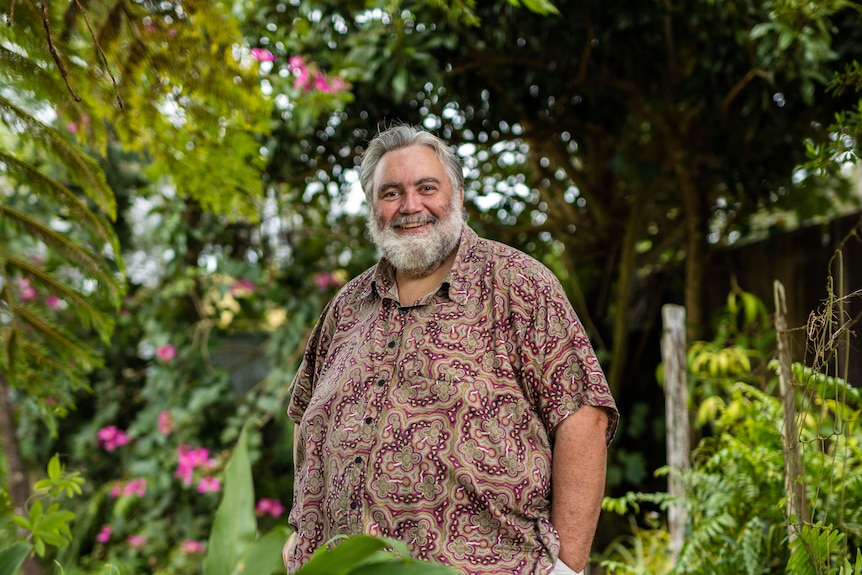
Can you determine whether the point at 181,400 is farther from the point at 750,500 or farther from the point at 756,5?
the point at 756,5

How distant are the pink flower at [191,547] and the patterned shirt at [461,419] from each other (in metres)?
3.04

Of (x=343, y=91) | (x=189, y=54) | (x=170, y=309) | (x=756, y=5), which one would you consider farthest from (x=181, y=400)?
(x=756, y=5)

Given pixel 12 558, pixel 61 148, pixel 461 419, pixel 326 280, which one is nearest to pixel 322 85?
pixel 326 280

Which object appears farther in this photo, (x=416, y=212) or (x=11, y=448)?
(x=11, y=448)

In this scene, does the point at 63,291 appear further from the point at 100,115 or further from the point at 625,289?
the point at 625,289

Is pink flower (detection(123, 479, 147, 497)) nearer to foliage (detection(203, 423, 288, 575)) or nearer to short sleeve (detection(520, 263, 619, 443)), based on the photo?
short sleeve (detection(520, 263, 619, 443))

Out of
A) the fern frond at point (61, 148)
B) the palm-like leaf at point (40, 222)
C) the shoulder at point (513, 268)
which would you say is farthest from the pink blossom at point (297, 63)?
the shoulder at point (513, 268)

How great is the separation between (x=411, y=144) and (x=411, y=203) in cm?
15

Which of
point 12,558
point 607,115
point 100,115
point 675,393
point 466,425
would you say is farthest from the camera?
point 607,115

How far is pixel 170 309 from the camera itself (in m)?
5.12

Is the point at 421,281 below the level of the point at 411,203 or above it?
below

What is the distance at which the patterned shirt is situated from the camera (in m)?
1.71

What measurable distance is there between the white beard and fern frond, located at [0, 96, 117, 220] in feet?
2.96

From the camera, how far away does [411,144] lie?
205 cm
